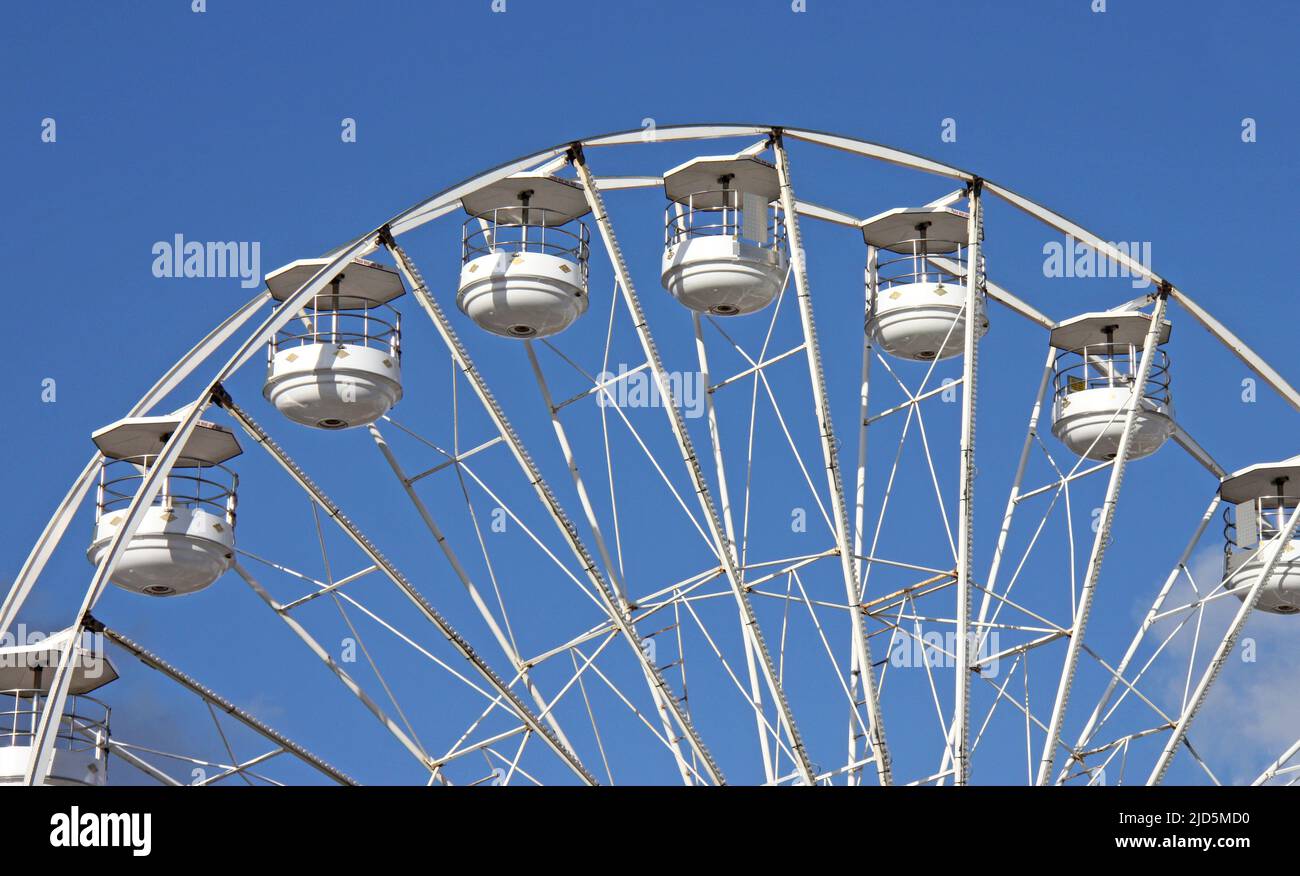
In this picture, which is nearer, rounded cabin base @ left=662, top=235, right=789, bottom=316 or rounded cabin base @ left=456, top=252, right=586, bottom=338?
rounded cabin base @ left=456, top=252, right=586, bottom=338

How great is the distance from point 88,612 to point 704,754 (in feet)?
35.1

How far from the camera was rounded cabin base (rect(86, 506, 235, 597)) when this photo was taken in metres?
41.8

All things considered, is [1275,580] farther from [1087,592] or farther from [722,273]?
[722,273]

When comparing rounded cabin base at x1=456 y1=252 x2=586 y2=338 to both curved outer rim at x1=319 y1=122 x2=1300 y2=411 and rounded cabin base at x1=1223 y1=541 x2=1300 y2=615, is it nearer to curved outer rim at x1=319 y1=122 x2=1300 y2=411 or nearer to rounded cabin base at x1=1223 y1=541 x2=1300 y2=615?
curved outer rim at x1=319 y1=122 x2=1300 y2=411

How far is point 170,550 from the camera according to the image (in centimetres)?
4175

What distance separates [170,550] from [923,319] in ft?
46.7

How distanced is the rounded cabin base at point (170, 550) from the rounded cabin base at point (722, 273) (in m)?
9.37

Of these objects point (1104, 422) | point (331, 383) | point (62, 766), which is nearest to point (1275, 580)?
point (1104, 422)

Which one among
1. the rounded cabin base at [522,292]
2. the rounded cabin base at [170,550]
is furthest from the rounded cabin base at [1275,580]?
the rounded cabin base at [170,550]

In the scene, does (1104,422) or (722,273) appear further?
(1104,422)

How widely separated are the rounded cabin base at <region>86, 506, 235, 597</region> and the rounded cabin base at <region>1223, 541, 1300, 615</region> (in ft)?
66.9

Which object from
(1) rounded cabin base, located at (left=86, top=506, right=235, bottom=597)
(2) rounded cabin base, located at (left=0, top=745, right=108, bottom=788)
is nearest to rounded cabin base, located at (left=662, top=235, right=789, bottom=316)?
(1) rounded cabin base, located at (left=86, top=506, right=235, bottom=597)
